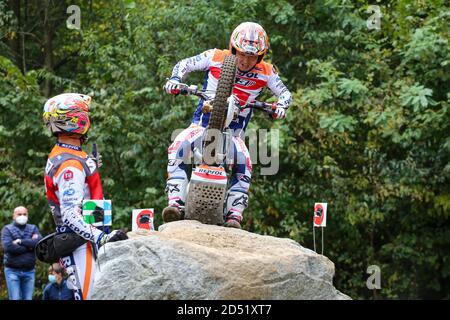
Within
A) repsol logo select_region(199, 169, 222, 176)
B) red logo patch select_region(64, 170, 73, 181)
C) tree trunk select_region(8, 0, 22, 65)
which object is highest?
tree trunk select_region(8, 0, 22, 65)

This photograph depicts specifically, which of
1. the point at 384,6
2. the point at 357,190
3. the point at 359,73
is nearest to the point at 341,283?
the point at 357,190

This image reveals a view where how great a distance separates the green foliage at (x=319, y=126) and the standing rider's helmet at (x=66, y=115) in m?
8.05

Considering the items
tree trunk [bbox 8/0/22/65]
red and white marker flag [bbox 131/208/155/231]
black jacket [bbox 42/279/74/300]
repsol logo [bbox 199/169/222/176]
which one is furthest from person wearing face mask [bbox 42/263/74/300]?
tree trunk [bbox 8/0/22/65]

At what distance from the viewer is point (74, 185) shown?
7.39m

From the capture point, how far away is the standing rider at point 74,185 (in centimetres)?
739

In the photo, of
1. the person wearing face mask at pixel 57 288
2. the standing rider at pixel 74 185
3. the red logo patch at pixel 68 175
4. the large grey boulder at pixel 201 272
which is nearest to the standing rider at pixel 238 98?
the large grey boulder at pixel 201 272

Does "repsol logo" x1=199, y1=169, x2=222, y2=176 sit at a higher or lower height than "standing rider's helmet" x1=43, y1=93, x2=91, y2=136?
lower

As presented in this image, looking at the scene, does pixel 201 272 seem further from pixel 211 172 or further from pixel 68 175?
pixel 211 172

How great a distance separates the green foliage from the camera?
1588cm

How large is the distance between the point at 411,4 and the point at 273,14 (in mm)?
2325

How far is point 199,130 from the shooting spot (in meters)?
9.83

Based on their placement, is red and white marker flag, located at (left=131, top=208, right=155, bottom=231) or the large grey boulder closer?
the large grey boulder

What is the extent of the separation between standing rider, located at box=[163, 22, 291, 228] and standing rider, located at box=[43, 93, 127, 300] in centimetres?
201

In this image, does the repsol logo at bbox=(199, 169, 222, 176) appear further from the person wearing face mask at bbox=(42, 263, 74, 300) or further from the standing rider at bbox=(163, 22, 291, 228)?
the person wearing face mask at bbox=(42, 263, 74, 300)
